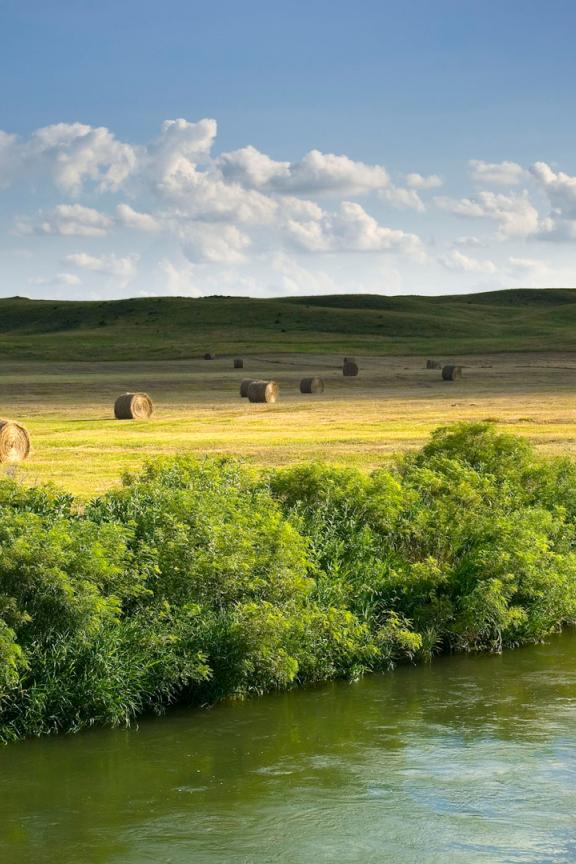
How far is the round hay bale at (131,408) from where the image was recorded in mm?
48906

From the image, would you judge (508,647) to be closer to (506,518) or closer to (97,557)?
(506,518)

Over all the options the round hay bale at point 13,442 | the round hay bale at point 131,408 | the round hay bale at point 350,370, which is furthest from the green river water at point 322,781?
the round hay bale at point 350,370

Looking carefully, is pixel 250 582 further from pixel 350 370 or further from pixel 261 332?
pixel 261 332

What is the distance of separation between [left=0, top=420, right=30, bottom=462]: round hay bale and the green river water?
18996 millimetres

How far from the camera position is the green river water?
1173 centimetres

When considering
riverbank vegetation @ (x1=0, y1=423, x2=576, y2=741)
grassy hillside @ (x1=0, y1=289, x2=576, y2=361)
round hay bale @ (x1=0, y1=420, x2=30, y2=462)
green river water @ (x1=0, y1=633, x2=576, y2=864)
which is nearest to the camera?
green river water @ (x1=0, y1=633, x2=576, y2=864)

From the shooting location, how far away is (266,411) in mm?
52406

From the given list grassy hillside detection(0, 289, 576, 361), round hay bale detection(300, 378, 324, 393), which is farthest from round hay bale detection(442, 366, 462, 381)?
grassy hillside detection(0, 289, 576, 361)

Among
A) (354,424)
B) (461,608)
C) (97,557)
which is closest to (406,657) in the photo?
(461,608)

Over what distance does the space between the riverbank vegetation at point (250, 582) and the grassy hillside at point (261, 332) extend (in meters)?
89.2

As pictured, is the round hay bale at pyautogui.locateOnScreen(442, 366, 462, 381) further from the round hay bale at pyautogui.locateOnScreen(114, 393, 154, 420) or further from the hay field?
the round hay bale at pyautogui.locateOnScreen(114, 393, 154, 420)

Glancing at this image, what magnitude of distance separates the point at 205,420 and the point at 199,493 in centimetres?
3051

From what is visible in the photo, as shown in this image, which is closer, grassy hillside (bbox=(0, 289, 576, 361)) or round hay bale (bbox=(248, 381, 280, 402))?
round hay bale (bbox=(248, 381, 280, 402))

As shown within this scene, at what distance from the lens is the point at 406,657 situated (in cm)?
1809
